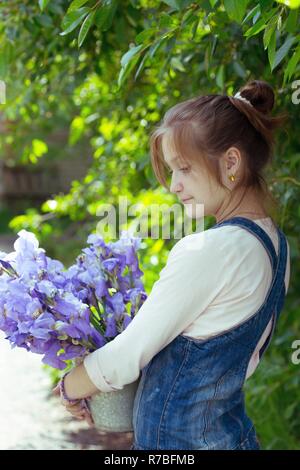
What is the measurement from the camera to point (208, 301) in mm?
1613

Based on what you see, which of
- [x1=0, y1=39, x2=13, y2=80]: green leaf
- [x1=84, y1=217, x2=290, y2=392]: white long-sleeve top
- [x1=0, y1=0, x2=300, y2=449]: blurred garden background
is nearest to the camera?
[x1=84, y1=217, x2=290, y2=392]: white long-sleeve top

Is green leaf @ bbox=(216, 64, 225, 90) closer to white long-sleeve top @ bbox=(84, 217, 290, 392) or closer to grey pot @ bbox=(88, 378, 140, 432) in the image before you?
white long-sleeve top @ bbox=(84, 217, 290, 392)

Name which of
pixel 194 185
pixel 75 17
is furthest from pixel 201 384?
pixel 75 17

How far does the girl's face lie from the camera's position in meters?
1.73

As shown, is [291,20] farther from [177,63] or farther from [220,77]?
[177,63]

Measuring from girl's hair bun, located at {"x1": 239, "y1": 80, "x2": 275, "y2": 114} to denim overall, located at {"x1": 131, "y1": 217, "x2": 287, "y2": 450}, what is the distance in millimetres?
317

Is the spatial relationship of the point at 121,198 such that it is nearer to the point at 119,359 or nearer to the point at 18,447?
the point at 18,447

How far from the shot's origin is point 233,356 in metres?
1.67

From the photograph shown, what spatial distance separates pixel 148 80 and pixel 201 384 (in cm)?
246

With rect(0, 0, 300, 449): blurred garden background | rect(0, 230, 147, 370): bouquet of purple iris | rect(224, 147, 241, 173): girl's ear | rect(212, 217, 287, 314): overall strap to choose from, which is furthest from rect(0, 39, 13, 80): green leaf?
rect(212, 217, 287, 314): overall strap

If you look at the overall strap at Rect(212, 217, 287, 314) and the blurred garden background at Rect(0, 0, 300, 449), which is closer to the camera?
the overall strap at Rect(212, 217, 287, 314)

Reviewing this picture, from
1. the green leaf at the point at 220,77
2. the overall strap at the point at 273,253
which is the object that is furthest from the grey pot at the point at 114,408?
the green leaf at the point at 220,77

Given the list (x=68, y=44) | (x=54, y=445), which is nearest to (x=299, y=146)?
(x=68, y=44)

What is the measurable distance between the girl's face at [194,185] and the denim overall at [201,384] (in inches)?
3.7
